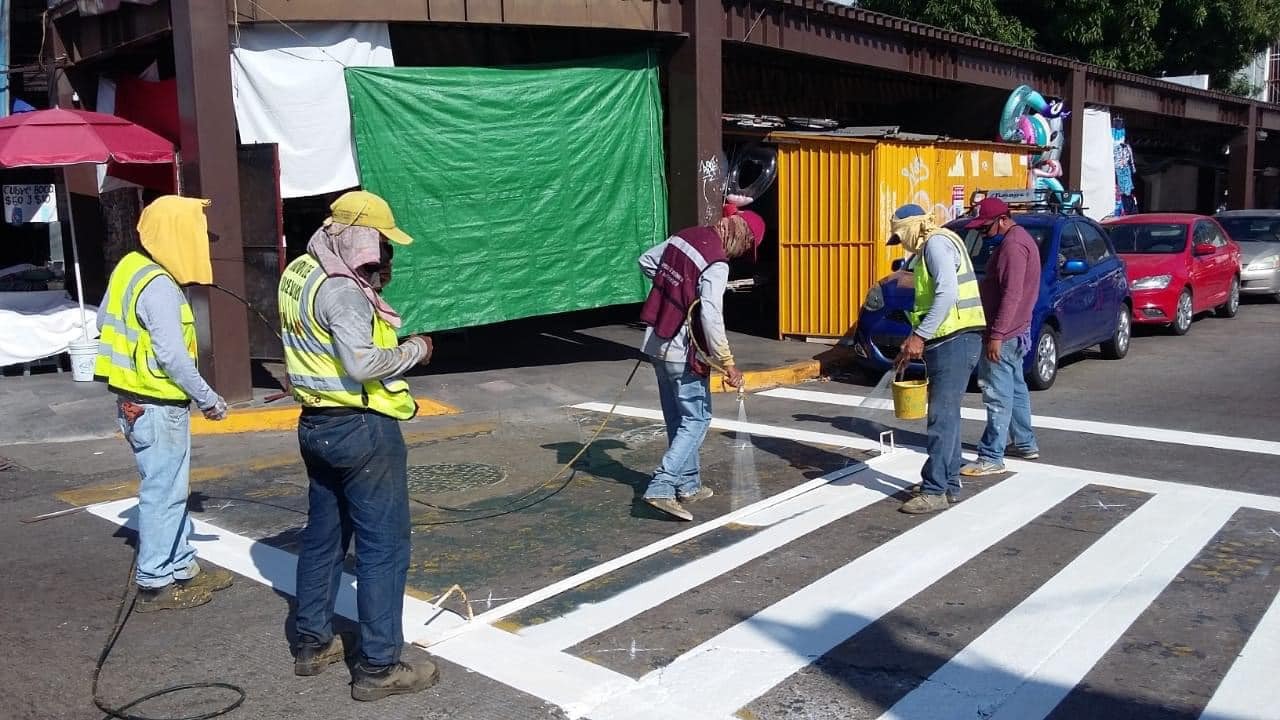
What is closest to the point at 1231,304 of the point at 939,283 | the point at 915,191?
the point at 915,191

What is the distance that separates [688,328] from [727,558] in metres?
1.43

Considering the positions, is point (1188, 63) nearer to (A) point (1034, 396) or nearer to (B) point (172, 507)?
(A) point (1034, 396)

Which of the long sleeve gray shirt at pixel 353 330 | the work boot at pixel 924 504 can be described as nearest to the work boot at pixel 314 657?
the long sleeve gray shirt at pixel 353 330

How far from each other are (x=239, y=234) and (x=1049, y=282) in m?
8.06

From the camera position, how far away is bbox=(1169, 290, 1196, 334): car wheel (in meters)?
15.6

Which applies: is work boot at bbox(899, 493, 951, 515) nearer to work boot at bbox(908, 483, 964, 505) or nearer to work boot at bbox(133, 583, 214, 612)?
work boot at bbox(908, 483, 964, 505)

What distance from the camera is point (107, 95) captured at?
13.0 meters

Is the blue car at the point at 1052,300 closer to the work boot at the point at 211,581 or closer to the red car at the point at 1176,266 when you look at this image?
the red car at the point at 1176,266

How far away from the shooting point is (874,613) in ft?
17.7

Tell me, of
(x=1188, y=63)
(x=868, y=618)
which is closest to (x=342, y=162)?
(x=868, y=618)

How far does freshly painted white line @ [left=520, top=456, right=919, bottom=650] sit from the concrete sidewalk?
171 inches

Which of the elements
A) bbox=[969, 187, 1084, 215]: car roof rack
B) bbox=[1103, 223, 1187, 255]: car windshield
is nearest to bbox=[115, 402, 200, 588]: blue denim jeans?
bbox=[969, 187, 1084, 215]: car roof rack

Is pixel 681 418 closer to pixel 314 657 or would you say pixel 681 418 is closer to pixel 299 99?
pixel 314 657

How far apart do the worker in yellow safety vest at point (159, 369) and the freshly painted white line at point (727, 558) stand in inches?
73.4
